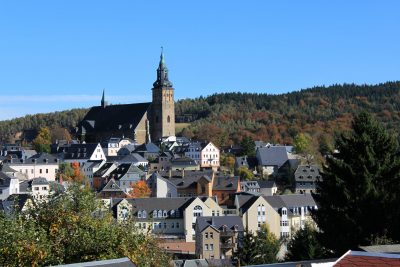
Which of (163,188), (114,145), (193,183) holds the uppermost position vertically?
(114,145)

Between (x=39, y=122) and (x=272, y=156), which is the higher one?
(x=39, y=122)

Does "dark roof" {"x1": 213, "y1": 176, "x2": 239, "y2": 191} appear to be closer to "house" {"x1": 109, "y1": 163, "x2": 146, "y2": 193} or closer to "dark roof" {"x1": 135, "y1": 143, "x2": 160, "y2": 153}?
"house" {"x1": 109, "y1": 163, "x2": 146, "y2": 193}

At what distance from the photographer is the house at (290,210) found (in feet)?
215

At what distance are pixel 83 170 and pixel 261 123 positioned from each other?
76673 millimetres

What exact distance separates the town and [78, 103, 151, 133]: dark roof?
0.75 ft

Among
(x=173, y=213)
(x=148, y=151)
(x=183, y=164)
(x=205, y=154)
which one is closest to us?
(x=173, y=213)

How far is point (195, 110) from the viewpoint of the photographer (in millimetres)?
194625

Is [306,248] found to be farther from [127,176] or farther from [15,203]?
[127,176]

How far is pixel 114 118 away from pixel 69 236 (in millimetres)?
122429

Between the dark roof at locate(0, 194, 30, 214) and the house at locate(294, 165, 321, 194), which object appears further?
the house at locate(294, 165, 321, 194)

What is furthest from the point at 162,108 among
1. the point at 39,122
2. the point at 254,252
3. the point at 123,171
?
the point at 254,252

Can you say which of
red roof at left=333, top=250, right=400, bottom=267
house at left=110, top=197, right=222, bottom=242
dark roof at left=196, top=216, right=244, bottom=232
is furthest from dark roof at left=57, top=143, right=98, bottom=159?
red roof at left=333, top=250, right=400, bottom=267

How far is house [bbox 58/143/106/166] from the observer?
105588 mm

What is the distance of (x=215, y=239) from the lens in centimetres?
5525
